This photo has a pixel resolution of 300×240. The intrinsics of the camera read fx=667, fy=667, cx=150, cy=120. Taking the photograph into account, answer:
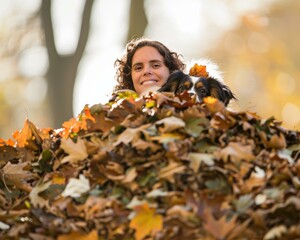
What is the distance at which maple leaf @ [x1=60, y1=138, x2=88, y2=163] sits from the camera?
300cm

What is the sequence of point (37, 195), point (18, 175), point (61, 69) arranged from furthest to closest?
point (61, 69)
point (18, 175)
point (37, 195)

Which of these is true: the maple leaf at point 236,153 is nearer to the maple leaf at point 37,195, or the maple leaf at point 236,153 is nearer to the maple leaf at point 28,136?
the maple leaf at point 37,195

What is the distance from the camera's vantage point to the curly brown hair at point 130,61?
5.64 metres

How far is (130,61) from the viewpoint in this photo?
5777 millimetres

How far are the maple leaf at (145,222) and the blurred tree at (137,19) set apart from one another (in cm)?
916

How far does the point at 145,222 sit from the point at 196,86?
2.73 metres

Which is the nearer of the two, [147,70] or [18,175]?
[18,175]

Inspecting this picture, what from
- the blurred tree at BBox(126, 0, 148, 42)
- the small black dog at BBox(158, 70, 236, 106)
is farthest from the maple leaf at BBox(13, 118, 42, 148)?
the blurred tree at BBox(126, 0, 148, 42)

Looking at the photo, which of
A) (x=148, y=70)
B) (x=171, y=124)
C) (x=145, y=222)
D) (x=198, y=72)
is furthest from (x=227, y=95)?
(x=145, y=222)

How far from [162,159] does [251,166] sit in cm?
38

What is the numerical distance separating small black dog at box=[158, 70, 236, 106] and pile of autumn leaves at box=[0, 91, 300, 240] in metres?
1.86

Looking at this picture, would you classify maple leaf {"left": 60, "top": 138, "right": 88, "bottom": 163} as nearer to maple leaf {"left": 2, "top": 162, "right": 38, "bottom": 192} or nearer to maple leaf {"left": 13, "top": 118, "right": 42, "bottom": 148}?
maple leaf {"left": 2, "top": 162, "right": 38, "bottom": 192}

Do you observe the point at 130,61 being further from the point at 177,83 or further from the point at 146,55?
the point at 177,83

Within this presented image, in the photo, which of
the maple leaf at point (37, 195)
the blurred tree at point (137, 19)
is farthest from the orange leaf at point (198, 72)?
the blurred tree at point (137, 19)
